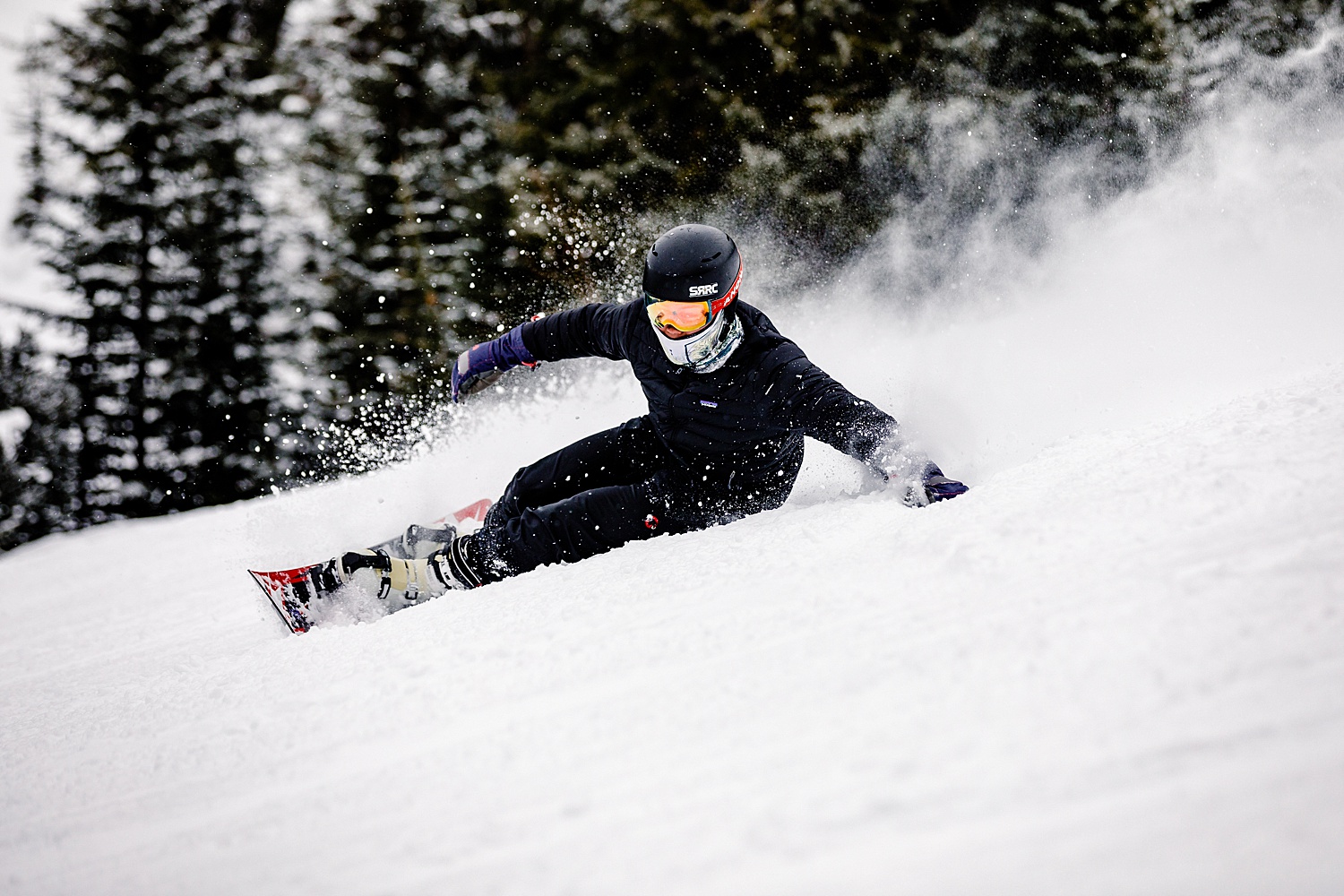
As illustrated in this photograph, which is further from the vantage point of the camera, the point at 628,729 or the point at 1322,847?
the point at 628,729

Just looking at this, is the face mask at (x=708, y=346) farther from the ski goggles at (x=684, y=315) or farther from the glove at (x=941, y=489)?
the glove at (x=941, y=489)

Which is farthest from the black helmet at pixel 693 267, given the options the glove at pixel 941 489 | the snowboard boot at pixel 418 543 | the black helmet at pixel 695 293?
the snowboard boot at pixel 418 543

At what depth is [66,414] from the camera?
463 inches

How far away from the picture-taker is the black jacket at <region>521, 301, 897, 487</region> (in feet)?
9.39

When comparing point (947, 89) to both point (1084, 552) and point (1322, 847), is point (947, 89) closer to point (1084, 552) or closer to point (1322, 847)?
point (1084, 552)

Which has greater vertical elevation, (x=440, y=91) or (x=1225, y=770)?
(x=440, y=91)

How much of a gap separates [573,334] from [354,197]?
9925 millimetres

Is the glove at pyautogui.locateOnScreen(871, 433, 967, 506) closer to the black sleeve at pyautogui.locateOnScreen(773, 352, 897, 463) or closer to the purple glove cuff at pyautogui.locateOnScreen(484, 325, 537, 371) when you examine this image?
the black sleeve at pyautogui.locateOnScreen(773, 352, 897, 463)

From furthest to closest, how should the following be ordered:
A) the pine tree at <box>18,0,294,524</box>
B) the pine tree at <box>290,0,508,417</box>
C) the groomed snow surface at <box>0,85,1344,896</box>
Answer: the pine tree at <box>18,0,294,524</box> → the pine tree at <box>290,0,508,417</box> → the groomed snow surface at <box>0,85,1344,896</box>

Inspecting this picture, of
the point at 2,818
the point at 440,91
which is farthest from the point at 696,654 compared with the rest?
the point at 440,91

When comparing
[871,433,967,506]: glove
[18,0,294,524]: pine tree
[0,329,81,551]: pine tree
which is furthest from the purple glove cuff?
[0,329,81,551]: pine tree

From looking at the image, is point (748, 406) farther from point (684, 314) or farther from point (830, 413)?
point (684, 314)

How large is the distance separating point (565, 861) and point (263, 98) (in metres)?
14.9

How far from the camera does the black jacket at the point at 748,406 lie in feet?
9.39
